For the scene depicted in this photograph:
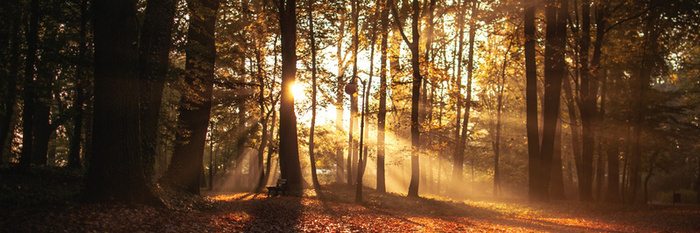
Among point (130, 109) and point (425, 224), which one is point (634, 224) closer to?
point (425, 224)

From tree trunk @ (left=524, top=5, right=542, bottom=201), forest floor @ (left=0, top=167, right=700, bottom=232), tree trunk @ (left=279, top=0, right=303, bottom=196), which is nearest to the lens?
forest floor @ (left=0, top=167, right=700, bottom=232)

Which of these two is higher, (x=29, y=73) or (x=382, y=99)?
(x=382, y=99)

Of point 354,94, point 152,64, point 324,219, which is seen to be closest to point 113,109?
point 152,64

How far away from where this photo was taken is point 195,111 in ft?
48.2

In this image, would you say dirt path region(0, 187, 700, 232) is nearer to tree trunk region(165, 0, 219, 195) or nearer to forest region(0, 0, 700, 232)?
forest region(0, 0, 700, 232)

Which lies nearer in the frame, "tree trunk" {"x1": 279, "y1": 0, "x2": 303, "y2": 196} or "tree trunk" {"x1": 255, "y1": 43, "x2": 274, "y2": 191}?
"tree trunk" {"x1": 279, "y1": 0, "x2": 303, "y2": 196}

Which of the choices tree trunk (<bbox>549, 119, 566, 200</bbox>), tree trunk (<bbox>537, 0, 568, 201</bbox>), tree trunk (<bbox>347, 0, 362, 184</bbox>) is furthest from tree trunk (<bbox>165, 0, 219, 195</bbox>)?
tree trunk (<bbox>549, 119, 566, 200</bbox>)

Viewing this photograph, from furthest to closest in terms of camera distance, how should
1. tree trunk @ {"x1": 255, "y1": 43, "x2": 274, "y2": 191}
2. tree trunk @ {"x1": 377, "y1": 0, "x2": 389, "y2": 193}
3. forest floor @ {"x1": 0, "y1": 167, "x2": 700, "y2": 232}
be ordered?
tree trunk @ {"x1": 255, "y1": 43, "x2": 274, "y2": 191} < tree trunk @ {"x1": 377, "y1": 0, "x2": 389, "y2": 193} < forest floor @ {"x1": 0, "y1": 167, "x2": 700, "y2": 232}

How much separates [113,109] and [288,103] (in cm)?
937

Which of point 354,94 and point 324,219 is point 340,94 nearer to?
point 354,94

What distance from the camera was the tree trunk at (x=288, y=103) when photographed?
1789 cm

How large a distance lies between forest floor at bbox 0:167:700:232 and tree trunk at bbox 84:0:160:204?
0.46m

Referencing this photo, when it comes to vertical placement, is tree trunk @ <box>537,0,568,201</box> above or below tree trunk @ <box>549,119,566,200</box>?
above

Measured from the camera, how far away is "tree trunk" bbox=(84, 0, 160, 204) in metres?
8.82
